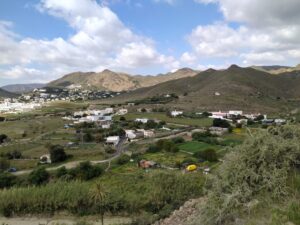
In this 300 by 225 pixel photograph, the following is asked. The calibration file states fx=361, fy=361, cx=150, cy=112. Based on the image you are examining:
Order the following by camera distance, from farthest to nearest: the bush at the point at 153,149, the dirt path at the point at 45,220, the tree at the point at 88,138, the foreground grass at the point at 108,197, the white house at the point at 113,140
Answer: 1. the tree at the point at 88,138
2. the white house at the point at 113,140
3. the bush at the point at 153,149
4. the foreground grass at the point at 108,197
5. the dirt path at the point at 45,220

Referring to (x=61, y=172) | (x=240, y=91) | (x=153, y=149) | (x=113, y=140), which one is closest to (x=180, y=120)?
(x=113, y=140)

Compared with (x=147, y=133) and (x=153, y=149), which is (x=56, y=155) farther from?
(x=147, y=133)

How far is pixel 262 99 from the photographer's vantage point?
115 meters

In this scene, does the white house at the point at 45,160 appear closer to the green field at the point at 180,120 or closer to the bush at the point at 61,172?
the bush at the point at 61,172

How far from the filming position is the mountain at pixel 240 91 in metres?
105

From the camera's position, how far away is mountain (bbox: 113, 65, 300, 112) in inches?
4144

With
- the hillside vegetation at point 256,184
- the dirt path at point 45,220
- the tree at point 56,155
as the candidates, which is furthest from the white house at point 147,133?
the hillside vegetation at point 256,184

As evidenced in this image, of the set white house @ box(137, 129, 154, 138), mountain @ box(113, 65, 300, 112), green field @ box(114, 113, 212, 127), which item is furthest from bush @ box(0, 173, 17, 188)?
mountain @ box(113, 65, 300, 112)

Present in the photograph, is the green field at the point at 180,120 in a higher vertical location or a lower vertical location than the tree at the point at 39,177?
higher

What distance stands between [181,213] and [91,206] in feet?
65.8

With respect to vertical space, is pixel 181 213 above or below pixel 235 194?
below

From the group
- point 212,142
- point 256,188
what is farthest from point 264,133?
point 212,142

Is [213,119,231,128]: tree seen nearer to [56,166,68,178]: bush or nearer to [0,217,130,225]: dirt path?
[56,166,68,178]: bush

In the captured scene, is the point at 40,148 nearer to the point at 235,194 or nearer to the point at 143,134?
the point at 143,134
